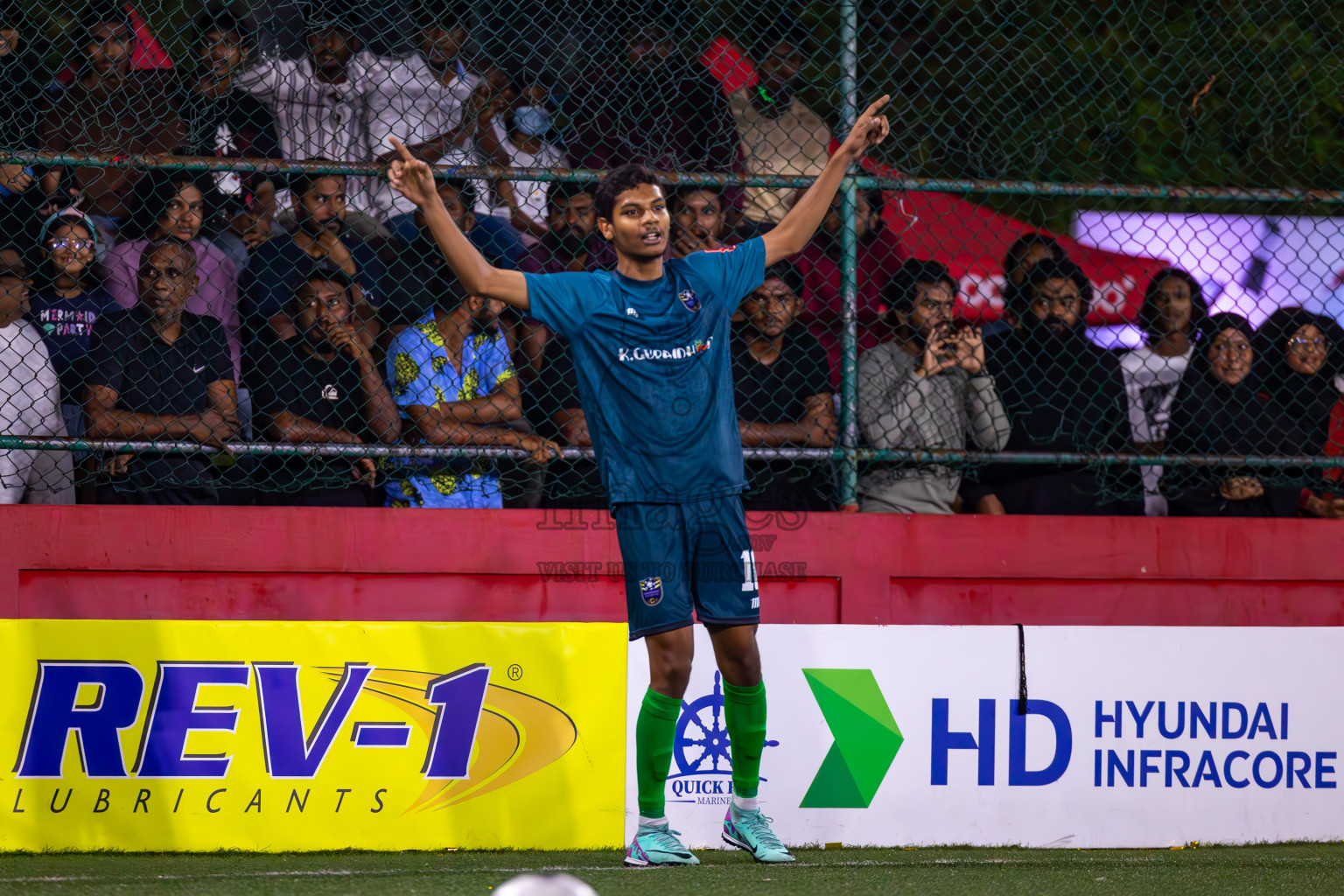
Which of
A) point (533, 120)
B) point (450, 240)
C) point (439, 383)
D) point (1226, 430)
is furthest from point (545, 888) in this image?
point (1226, 430)

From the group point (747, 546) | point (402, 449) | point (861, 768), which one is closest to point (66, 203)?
point (402, 449)

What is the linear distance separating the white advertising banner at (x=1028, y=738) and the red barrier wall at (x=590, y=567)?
1.63 ft

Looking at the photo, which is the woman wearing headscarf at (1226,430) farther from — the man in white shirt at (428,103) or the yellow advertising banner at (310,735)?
the man in white shirt at (428,103)

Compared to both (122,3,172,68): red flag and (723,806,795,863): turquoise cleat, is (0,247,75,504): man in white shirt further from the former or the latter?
(723,806,795,863): turquoise cleat

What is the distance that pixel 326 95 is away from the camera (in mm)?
5031

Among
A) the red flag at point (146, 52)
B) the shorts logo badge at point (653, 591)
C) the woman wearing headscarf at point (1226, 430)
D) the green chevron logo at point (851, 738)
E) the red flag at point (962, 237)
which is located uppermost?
the red flag at point (146, 52)

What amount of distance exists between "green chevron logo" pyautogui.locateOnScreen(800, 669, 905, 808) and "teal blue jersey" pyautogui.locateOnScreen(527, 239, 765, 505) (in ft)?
3.14

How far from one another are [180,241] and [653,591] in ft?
7.93

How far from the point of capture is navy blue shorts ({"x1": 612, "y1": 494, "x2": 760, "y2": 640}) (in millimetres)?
3684

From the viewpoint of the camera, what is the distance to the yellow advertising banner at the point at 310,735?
4.06 m

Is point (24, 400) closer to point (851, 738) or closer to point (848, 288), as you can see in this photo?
point (848, 288)

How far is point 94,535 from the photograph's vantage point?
4582mm

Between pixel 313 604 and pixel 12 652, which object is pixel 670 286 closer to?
pixel 313 604

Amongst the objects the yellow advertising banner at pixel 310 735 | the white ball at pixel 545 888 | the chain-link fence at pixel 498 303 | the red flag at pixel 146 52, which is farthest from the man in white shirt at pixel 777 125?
the white ball at pixel 545 888
